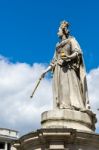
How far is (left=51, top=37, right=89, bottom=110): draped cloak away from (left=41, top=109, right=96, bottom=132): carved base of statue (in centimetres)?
75

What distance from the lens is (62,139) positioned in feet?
50.1

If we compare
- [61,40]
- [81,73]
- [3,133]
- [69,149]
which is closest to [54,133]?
[69,149]

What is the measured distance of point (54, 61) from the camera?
59.5 ft

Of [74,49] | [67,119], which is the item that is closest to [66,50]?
[74,49]

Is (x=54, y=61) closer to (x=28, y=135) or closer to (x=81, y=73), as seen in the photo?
(x=81, y=73)

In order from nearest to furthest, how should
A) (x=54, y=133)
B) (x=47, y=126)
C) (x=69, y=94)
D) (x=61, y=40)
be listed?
(x=54, y=133) → (x=47, y=126) → (x=69, y=94) → (x=61, y=40)

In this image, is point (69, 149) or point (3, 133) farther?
point (3, 133)

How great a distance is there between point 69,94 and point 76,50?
181 centimetres

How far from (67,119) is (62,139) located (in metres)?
1.06

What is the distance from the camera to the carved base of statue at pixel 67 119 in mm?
16109

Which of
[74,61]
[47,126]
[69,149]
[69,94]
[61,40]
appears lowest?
[69,149]

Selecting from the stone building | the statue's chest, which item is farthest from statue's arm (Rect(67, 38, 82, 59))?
the stone building

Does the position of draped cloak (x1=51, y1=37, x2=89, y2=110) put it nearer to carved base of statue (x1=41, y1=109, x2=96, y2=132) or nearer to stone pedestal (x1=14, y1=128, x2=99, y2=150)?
carved base of statue (x1=41, y1=109, x2=96, y2=132)

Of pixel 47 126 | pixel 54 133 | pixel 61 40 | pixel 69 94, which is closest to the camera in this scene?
pixel 54 133
